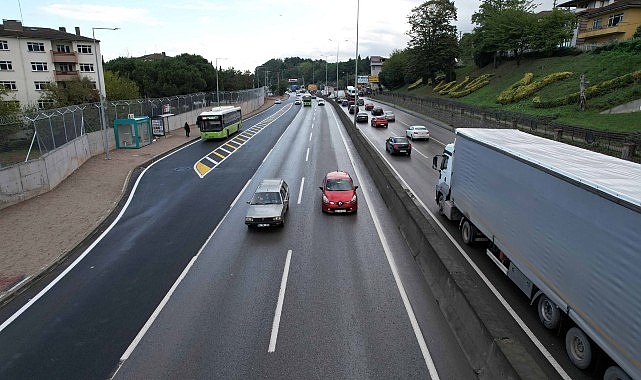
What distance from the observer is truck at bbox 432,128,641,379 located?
6.29m

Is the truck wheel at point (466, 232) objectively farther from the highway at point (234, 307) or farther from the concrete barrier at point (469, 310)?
the highway at point (234, 307)

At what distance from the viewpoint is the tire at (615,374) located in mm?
6567

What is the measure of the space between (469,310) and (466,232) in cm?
622

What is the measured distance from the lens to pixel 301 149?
3669cm

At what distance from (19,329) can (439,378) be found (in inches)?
399

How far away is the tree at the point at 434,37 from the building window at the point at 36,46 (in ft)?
234

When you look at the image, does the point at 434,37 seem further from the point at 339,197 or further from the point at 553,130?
the point at 339,197

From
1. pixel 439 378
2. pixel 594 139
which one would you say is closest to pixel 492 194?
pixel 439 378

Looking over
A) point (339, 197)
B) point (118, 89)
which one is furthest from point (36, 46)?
point (339, 197)

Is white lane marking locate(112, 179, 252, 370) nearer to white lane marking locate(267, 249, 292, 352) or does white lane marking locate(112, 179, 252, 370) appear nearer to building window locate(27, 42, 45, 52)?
white lane marking locate(267, 249, 292, 352)

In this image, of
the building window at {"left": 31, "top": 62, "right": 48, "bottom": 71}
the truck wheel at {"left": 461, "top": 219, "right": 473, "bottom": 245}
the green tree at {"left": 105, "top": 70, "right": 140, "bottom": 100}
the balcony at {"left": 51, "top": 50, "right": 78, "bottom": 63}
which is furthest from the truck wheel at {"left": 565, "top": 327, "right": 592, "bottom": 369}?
the balcony at {"left": 51, "top": 50, "right": 78, "bottom": 63}

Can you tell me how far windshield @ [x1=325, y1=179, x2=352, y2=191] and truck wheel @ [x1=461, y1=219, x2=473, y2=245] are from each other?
587 cm

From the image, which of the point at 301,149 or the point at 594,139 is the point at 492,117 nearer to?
the point at 594,139

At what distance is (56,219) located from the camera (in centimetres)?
1783
